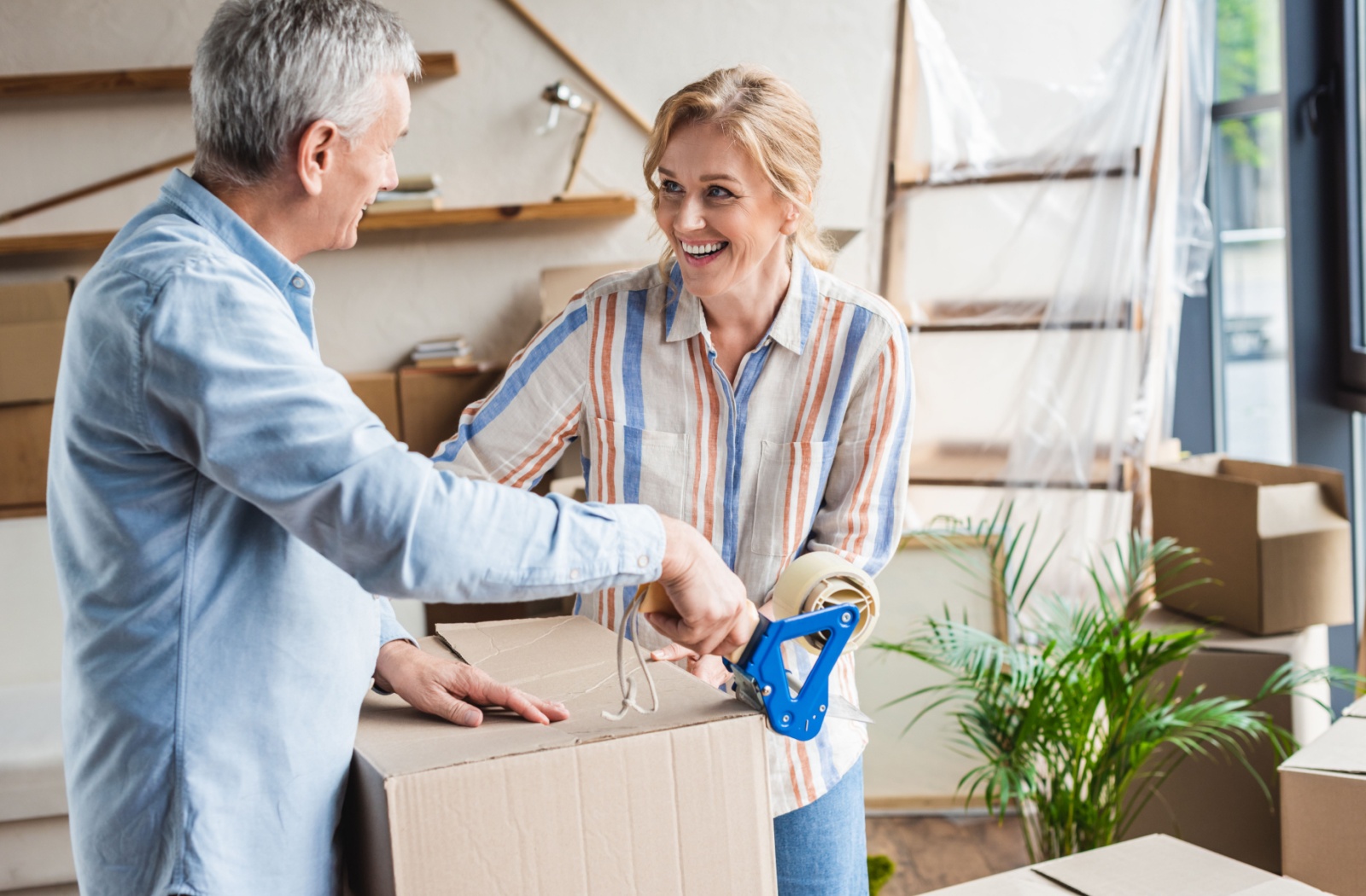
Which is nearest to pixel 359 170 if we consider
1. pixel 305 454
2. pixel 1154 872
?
pixel 305 454

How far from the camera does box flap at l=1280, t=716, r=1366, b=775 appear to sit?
140 cm

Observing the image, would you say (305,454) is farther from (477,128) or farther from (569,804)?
(477,128)

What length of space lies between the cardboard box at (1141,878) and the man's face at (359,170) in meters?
0.88

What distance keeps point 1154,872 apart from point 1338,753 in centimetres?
36

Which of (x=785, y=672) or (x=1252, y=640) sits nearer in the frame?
(x=785, y=672)

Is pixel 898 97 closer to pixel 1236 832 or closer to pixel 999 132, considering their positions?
pixel 999 132

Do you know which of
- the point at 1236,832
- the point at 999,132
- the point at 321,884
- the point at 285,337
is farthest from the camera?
the point at 999,132

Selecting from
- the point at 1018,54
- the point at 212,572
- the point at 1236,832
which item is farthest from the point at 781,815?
the point at 1018,54

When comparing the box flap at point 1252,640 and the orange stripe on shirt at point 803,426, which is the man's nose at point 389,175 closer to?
the orange stripe on shirt at point 803,426

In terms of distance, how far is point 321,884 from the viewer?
84 centimetres

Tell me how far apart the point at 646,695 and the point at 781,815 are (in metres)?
0.40

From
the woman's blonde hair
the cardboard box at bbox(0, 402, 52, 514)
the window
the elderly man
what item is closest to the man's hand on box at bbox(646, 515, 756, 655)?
the elderly man

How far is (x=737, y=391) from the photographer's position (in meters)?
1.29

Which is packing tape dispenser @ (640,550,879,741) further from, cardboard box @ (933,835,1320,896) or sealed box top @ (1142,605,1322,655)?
sealed box top @ (1142,605,1322,655)
